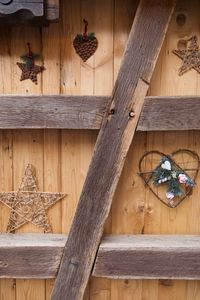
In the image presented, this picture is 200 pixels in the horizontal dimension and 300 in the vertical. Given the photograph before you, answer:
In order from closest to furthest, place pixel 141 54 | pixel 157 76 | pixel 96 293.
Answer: pixel 141 54, pixel 157 76, pixel 96 293

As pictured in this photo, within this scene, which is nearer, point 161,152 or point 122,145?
point 122,145

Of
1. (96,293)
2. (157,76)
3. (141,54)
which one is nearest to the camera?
(141,54)

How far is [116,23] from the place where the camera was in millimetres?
1277

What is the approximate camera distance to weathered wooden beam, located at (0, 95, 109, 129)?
47.9 inches

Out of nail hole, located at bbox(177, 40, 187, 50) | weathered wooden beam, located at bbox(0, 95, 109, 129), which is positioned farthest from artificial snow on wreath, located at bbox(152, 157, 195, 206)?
nail hole, located at bbox(177, 40, 187, 50)

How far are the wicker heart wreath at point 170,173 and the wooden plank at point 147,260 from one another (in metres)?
0.19

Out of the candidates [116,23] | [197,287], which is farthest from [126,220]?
[116,23]

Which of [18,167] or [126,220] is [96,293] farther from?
[18,167]

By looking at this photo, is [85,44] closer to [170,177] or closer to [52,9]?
[52,9]

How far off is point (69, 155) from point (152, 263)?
52cm

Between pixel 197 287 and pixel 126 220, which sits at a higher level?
pixel 126 220

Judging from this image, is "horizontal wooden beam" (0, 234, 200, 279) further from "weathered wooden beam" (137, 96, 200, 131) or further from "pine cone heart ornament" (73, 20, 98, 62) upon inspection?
"pine cone heart ornament" (73, 20, 98, 62)

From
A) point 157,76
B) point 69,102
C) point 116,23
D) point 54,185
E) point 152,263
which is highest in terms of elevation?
point 116,23

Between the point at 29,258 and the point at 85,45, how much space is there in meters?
0.83
